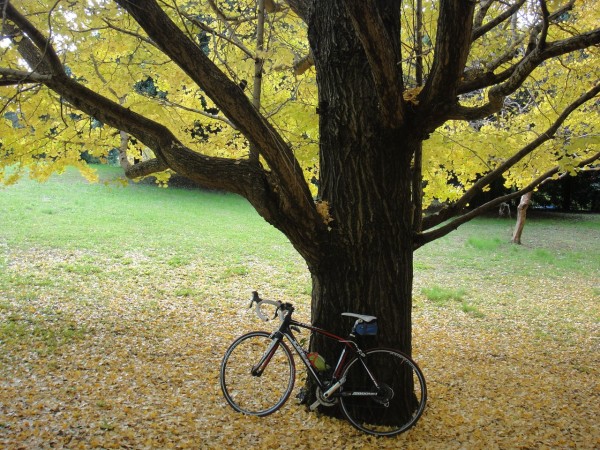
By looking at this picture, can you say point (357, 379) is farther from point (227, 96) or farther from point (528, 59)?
point (528, 59)

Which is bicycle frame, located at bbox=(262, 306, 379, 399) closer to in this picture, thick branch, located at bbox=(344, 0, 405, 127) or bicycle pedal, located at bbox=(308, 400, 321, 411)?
bicycle pedal, located at bbox=(308, 400, 321, 411)

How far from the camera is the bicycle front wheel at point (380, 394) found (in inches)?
143

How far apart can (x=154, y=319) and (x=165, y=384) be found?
96.3 inches

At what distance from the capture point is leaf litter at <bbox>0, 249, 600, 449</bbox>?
354 cm

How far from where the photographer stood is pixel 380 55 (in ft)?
9.55

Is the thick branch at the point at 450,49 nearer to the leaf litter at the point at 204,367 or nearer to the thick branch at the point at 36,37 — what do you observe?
the thick branch at the point at 36,37

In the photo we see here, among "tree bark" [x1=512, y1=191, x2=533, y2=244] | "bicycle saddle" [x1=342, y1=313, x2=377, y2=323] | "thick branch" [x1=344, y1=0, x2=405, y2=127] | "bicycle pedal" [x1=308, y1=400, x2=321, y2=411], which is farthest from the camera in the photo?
"tree bark" [x1=512, y1=191, x2=533, y2=244]

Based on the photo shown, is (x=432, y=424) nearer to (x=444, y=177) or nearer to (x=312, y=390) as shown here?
(x=312, y=390)

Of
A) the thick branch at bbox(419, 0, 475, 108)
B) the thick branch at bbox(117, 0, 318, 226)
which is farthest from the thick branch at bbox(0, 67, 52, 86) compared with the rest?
the thick branch at bbox(419, 0, 475, 108)

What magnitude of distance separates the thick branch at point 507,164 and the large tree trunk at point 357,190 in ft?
2.00

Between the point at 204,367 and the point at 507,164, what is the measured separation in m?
3.37

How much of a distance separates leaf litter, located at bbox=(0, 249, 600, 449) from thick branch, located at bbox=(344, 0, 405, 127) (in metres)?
2.33

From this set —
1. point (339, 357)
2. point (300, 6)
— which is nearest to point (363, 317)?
point (339, 357)

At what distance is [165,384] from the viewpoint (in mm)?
4395
